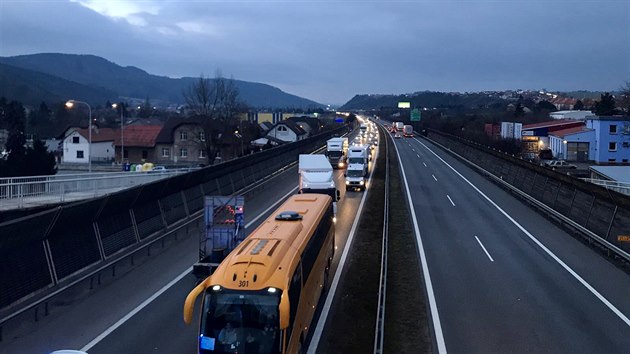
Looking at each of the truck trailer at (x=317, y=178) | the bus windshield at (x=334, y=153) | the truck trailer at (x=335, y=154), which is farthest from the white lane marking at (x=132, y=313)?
the bus windshield at (x=334, y=153)

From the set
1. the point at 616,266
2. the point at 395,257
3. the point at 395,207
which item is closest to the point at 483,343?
the point at 395,257

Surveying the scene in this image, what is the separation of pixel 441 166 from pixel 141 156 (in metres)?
37.1

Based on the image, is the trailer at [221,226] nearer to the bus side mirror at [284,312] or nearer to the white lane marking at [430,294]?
the white lane marking at [430,294]

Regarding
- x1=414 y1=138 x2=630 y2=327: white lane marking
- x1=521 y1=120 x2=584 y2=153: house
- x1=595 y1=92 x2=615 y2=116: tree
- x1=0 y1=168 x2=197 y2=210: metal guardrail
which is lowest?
x1=414 y1=138 x2=630 y2=327: white lane marking

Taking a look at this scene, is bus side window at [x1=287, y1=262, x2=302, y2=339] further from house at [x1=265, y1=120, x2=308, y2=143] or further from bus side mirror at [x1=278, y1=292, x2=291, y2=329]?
house at [x1=265, y1=120, x2=308, y2=143]

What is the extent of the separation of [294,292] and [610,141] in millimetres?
67359

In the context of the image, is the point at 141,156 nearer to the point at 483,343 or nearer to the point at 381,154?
the point at 381,154

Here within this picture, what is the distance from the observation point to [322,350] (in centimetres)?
1253

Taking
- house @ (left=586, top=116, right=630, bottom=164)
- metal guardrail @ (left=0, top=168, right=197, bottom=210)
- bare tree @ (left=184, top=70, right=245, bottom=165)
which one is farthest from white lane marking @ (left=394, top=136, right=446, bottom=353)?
house @ (left=586, top=116, right=630, bottom=164)

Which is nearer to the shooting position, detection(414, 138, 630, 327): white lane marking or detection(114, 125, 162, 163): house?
detection(414, 138, 630, 327): white lane marking

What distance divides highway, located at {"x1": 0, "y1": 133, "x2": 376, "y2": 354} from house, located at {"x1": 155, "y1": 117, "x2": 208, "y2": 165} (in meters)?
48.3

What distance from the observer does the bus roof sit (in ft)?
33.4

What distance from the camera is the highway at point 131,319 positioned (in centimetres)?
1266

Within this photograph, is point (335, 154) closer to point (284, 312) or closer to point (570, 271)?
point (570, 271)
